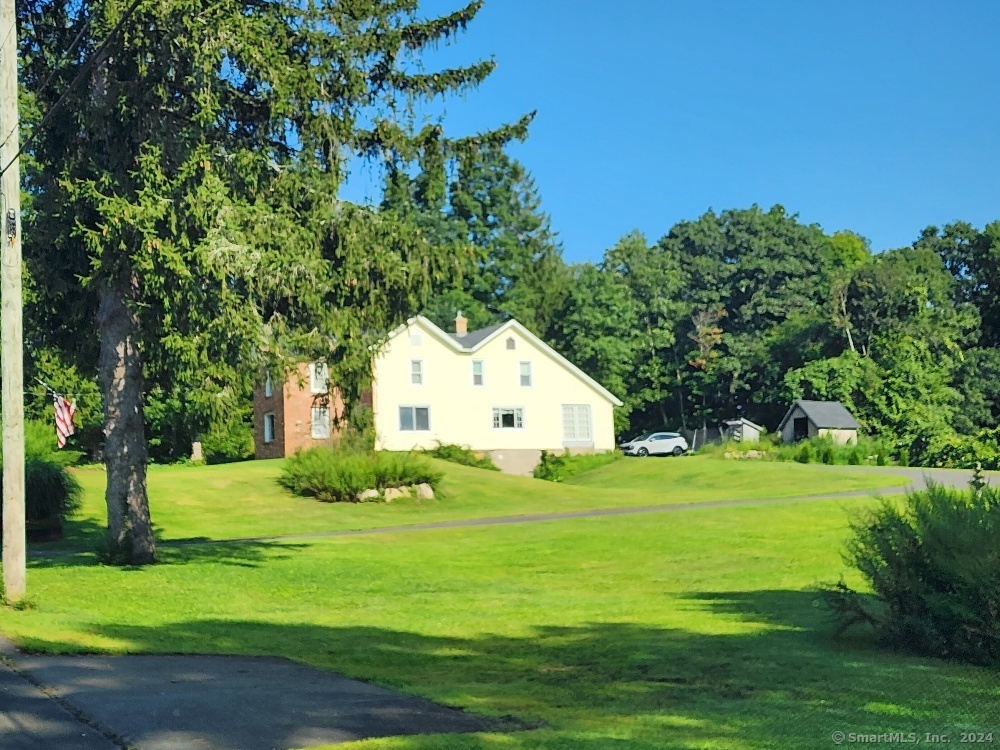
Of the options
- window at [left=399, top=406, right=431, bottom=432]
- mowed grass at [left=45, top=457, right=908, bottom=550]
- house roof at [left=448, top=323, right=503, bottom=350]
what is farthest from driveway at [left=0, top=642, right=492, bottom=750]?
house roof at [left=448, top=323, right=503, bottom=350]

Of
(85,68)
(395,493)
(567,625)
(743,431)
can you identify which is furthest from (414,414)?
(567,625)

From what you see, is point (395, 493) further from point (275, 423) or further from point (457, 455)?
point (275, 423)

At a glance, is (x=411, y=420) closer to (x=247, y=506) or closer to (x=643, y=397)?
(x=247, y=506)

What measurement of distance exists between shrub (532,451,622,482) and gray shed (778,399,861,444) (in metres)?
13.2

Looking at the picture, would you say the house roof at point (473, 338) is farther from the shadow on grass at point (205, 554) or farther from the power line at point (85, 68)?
the power line at point (85, 68)

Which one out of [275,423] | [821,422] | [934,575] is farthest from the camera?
[821,422]

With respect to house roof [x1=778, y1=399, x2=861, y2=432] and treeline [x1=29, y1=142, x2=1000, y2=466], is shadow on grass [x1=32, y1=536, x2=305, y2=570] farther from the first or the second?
house roof [x1=778, y1=399, x2=861, y2=432]

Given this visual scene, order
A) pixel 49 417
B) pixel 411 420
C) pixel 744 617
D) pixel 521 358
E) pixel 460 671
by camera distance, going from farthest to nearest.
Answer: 1. pixel 521 358
2. pixel 411 420
3. pixel 49 417
4. pixel 744 617
5. pixel 460 671

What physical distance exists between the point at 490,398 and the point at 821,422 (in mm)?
19730

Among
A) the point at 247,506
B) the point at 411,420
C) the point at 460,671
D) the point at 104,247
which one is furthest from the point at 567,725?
the point at 411,420

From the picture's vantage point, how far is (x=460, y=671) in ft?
34.4

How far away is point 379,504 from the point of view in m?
36.9

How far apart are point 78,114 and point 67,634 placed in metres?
9.67

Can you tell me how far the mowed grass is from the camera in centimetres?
3173
